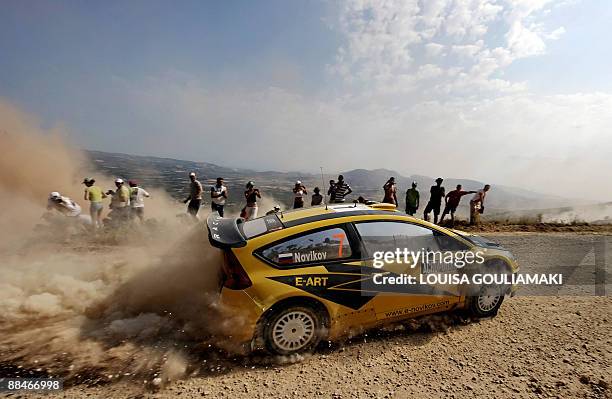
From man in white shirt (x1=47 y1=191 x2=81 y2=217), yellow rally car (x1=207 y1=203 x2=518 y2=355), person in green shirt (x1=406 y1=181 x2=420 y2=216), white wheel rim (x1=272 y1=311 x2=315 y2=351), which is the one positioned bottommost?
white wheel rim (x1=272 y1=311 x2=315 y2=351)

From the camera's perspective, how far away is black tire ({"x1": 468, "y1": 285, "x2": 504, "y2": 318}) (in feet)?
13.0

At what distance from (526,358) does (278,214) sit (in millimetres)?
3298

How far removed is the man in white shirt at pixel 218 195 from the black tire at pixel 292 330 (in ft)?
20.9

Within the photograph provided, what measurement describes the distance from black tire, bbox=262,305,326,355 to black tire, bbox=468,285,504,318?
2.11m

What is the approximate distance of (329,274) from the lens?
3.29 m

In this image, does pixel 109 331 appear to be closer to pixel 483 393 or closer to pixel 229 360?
pixel 229 360

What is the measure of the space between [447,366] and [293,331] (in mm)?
1676

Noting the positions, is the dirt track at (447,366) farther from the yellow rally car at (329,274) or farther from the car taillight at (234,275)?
the car taillight at (234,275)

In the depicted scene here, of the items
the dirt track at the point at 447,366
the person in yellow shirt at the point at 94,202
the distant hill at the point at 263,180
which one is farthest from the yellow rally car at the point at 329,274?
the person in yellow shirt at the point at 94,202

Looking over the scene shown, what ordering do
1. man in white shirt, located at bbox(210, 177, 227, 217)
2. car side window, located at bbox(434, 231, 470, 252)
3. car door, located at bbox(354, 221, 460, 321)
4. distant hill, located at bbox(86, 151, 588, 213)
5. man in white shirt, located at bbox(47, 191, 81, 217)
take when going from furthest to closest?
distant hill, located at bbox(86, 151, 588, 213), man in white shirt, located at bbox(210, 177, 227, 217), man in white shirt, located at bbox(47, 191, 81, 217), car side window, located at bbox(434, 231, 470, 252), car door, located at bbox(354, 221, 460, 321)

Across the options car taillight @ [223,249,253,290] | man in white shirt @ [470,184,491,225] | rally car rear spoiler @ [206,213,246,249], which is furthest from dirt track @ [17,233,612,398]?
man in white shirt @ [470,184,491,225]

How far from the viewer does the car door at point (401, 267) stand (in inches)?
136

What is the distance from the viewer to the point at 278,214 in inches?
161

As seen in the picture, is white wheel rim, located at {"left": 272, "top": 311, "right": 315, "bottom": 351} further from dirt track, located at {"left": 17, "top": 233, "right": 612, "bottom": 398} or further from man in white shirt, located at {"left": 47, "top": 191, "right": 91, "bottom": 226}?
man in white shirt, located at {"left": 47, "top": 191, "right": 91, "bottom": 226}
